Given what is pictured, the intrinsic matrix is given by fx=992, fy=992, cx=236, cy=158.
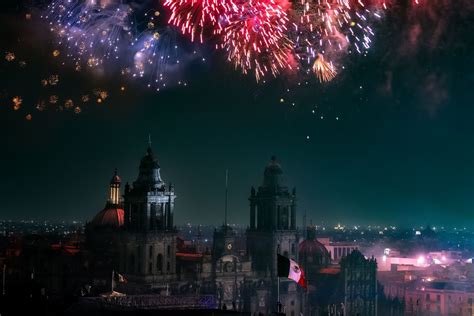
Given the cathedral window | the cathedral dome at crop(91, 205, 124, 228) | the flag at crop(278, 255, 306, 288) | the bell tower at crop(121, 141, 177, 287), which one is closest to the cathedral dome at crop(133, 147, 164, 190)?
the bell tower at crop(121, 141, 177, 287)

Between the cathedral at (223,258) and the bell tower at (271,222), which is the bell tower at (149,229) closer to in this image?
the cathedral at (223,258)

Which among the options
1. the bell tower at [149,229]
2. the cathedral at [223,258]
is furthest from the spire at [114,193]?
the bell tower at [149,229]

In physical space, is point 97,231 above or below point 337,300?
above

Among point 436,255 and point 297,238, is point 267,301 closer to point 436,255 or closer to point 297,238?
point 297,238

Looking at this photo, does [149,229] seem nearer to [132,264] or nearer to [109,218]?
[132,264]

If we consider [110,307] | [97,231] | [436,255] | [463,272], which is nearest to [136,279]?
[97,231]

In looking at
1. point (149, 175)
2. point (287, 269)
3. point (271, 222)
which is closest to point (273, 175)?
point (271, 222)
